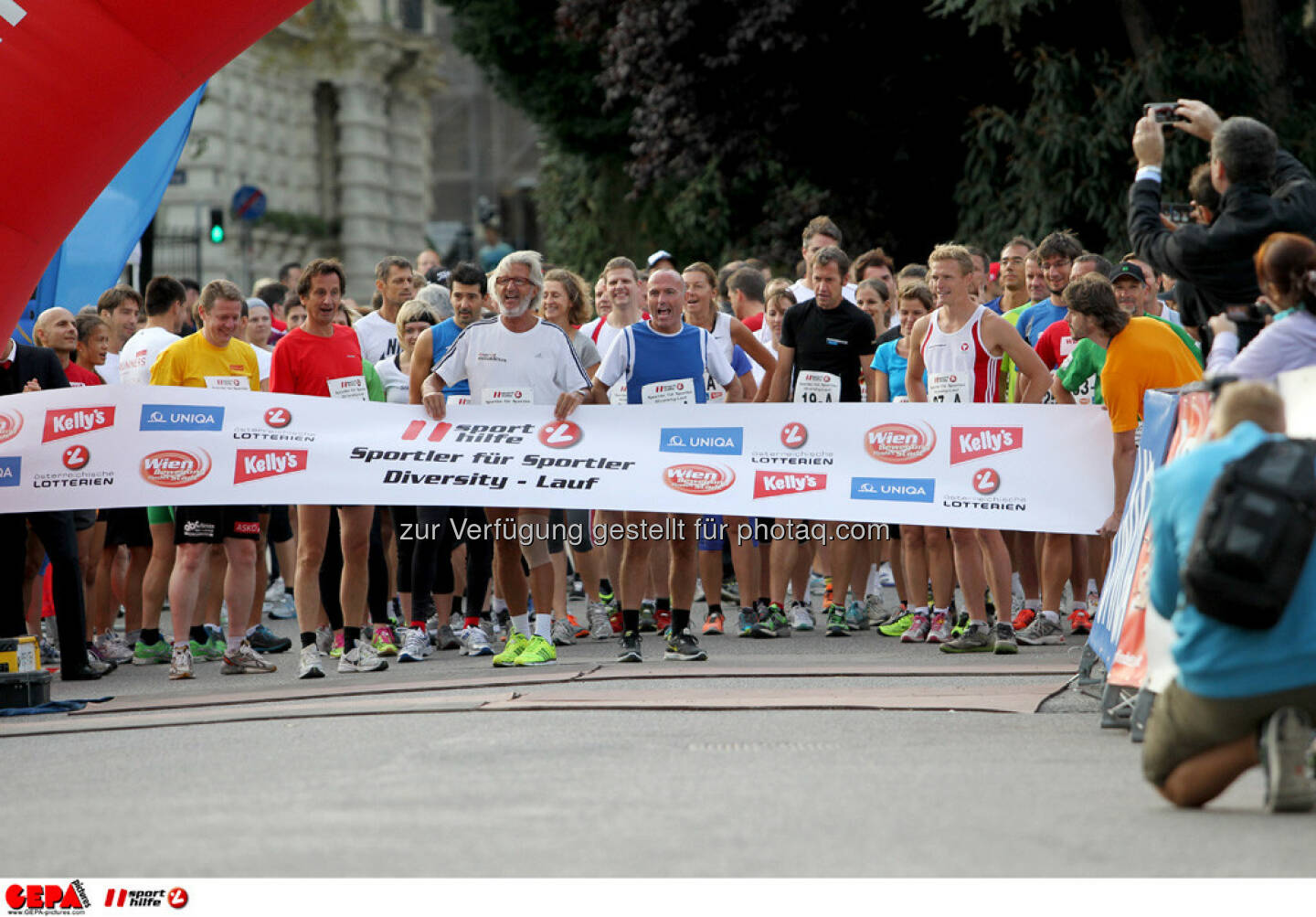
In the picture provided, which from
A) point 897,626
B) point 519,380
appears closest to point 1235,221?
point 519,380

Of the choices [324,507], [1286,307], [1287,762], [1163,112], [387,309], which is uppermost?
[1163,112]

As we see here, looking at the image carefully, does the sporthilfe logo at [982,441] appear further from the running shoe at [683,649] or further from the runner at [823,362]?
the running shoe at [683,649]

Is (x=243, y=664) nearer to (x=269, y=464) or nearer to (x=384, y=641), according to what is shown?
(x=384, y=641)

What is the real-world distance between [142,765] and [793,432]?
4.99m

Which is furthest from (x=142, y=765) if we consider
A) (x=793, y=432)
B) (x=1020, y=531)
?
(x=1020, y=531)

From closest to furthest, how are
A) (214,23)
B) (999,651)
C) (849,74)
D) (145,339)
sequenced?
(214,23) → (999,651) → (145,339) → (849,74)

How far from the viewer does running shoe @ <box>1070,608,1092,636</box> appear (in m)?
12.0

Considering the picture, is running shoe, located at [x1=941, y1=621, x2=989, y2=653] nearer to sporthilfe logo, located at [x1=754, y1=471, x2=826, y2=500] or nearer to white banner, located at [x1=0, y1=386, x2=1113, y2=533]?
white banner, located at [x1=0, y1=386, x2=1113, y2=533]

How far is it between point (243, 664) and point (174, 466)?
118 centimetres

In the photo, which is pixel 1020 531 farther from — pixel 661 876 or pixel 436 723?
→ pixel 661 876

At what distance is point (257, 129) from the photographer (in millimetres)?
52500

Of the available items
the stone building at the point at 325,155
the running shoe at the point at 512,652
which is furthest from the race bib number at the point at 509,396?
the stone building at the point at 325,155

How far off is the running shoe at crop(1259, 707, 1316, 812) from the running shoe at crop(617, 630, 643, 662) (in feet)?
17.3

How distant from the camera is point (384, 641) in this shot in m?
12.1
